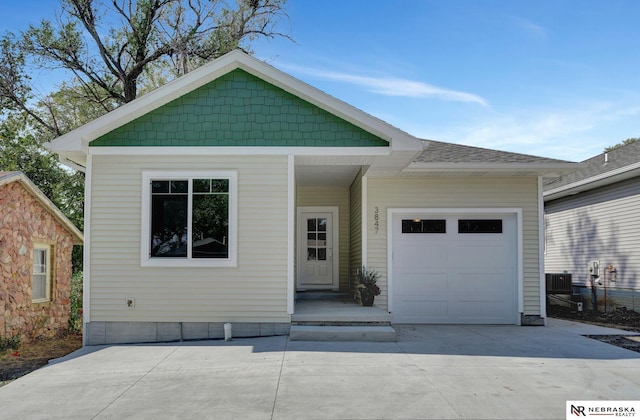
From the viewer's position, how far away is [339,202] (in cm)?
1309

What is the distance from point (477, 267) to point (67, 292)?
9.10 m

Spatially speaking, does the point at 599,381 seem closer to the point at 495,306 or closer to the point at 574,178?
the point at 495,306

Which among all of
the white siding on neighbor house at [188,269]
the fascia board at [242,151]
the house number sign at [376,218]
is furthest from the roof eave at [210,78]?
the house number sign at [376,218]

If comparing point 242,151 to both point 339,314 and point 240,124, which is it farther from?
point 339,314

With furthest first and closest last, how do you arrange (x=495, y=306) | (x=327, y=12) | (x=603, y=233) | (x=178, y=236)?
(x=327, y=12), (x=603, y=233), (x=495, y=306), (x=178, y=236)

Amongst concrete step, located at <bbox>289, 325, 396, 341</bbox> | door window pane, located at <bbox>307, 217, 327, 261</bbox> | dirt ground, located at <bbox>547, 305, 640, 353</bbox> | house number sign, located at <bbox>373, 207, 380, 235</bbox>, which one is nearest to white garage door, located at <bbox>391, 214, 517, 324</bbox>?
house number sign, located at <bbox>373, 207, 380, 235</bbox>

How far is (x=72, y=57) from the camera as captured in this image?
18.6m

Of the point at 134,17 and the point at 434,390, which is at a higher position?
the point at 134,17

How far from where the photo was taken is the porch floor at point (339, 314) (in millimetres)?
8734

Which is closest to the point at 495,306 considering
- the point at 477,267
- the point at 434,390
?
the point at 477,267

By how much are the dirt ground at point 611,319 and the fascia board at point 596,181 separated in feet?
9.96

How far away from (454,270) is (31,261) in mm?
8337

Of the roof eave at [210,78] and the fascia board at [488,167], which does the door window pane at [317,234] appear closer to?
the fascia board at [488,167]

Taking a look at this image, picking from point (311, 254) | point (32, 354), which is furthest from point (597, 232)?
point (32, 354)
